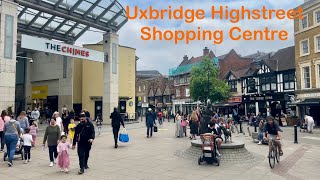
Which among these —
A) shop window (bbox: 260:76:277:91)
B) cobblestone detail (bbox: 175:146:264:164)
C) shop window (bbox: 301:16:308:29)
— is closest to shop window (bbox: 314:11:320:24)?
shop window (bbox: 301:16:308:29)

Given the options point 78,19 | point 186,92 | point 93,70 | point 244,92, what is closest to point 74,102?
point 93,70

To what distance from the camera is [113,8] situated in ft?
82.5

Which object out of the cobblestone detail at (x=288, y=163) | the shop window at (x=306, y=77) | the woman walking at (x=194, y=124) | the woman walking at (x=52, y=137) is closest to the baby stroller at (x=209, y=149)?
the cobblestone detail at (x=288, y=163)

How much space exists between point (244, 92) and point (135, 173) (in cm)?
3895

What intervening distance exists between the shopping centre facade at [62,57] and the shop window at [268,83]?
18.8m

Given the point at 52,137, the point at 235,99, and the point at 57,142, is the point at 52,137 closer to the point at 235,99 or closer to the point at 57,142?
the point at 57,142

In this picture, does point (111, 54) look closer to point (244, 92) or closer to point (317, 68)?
point (317, 68)

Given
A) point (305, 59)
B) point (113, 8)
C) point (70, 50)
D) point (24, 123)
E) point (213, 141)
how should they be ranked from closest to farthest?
point (213, 141), point (24, 123), point (70, 50), point (113, 8), point (305, 59)

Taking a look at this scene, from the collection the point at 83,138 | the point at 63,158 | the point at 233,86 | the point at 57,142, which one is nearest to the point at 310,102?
the point at 233,86

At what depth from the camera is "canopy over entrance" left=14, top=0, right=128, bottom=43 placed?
863 inches

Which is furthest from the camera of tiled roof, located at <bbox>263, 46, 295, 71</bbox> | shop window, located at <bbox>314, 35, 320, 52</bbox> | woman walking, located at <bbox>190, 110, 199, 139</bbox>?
tiled roof, located at <bbox>263, 46, 295, 71</bbox>

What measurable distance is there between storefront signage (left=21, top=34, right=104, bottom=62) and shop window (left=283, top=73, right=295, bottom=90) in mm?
24255

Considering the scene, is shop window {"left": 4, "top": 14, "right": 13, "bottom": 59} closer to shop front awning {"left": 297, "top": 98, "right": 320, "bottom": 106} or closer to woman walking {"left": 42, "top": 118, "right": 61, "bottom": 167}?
woman walking {"left": 42, "top": 118, "right": 61, "bottom": 167}

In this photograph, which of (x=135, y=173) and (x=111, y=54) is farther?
(x=111, y=54)
